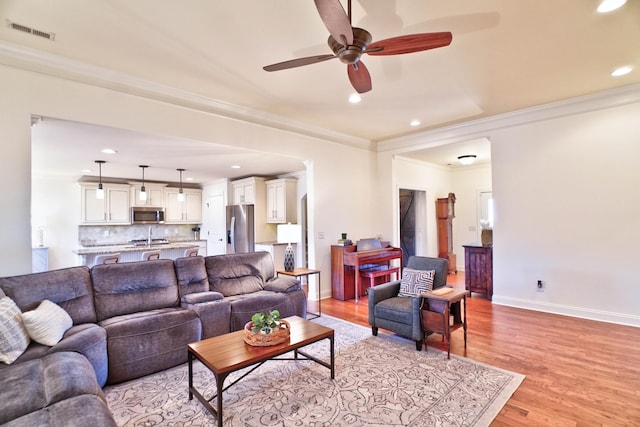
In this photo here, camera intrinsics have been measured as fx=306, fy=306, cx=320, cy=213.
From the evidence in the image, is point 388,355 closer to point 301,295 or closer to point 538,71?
point 301,295

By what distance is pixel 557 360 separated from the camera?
2.92 m

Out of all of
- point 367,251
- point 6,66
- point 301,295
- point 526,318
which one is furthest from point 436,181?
point 6,66

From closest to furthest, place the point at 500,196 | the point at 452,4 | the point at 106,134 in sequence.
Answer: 1. the point at 452,4
2. the point at 106,134
3. the point at 500,196

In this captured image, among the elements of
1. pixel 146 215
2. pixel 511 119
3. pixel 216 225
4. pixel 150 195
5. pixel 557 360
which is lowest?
pixel 557 360

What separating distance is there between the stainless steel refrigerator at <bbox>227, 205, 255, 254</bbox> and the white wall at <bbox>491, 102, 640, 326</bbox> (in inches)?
196

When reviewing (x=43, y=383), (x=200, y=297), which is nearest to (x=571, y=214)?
(x=200, y=297)

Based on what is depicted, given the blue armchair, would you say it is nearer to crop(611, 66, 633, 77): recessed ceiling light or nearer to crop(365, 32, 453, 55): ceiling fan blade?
crop(365, 32, 453, 55): ceiling fan blade

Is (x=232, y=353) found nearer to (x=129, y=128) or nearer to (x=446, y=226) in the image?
(x=129, y=128)

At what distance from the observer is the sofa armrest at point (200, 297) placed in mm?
3250

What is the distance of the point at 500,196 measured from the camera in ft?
15.9

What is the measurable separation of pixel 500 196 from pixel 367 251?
89.6 inches

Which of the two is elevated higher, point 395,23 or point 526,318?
point 395,23

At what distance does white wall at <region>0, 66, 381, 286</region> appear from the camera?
2730 mm

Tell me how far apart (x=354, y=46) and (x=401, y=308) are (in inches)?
101
